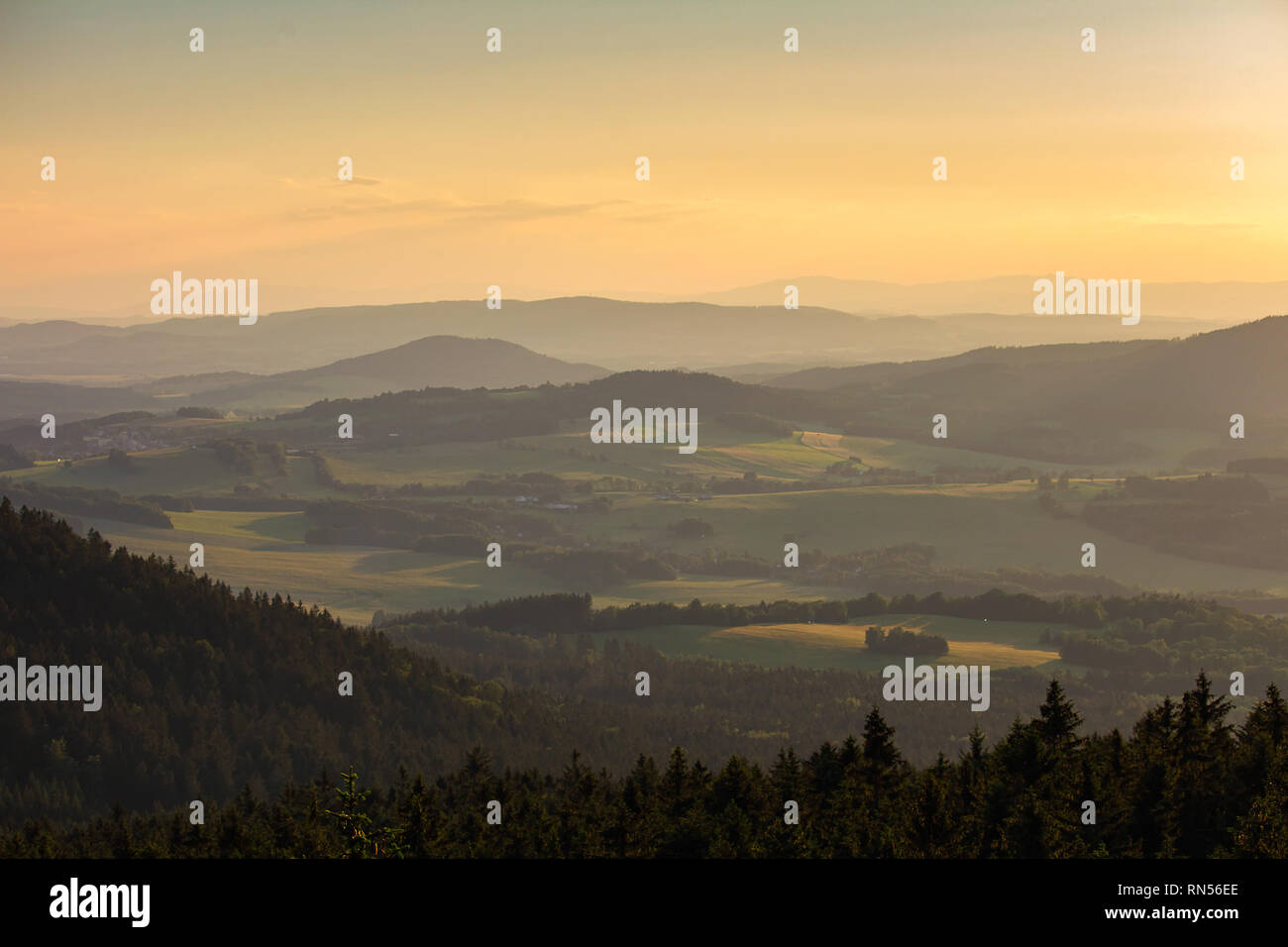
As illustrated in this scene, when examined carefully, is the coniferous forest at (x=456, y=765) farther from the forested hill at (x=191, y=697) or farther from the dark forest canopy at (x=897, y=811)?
the forested hill at (x=191, y=697)

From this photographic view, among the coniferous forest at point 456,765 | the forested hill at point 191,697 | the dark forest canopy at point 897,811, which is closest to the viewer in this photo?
the dark forest canopy at point 897,811

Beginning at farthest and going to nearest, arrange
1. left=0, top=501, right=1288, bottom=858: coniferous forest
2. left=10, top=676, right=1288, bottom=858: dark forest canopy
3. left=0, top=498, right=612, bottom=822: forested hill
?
Answer: left=0, top=498, right=612, bottom=822: forested hill < left=0, top=501, right=1288, bottom=858: coniferous forest < left=10, top=676, right=1288, bottom=858: dark forest canopy

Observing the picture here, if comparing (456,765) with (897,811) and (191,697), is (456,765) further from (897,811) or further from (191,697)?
(897,811)

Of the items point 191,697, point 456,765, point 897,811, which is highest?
point 897,811

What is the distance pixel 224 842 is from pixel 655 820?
78.4 feet

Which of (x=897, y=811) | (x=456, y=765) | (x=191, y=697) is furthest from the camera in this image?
(x=191, y=697)

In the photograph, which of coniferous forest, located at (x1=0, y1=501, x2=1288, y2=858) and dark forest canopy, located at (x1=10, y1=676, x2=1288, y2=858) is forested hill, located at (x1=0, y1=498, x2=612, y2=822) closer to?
coniferous forest, located at (x1=0, y1=501, x2=1288, y2=858)

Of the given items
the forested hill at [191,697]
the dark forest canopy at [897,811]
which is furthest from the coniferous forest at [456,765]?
the forested hill at [191,697]

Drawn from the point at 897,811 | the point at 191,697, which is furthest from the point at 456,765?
the point at 897,811

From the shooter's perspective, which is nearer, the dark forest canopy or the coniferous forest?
the dark forest canopy

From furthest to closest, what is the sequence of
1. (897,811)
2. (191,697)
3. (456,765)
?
(191,697)
(456,765)
(897,811)

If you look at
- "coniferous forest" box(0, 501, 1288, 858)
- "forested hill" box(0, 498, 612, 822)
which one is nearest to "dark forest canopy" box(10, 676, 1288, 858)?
"coniferous forest" box(0, 501, 1288, 858)
